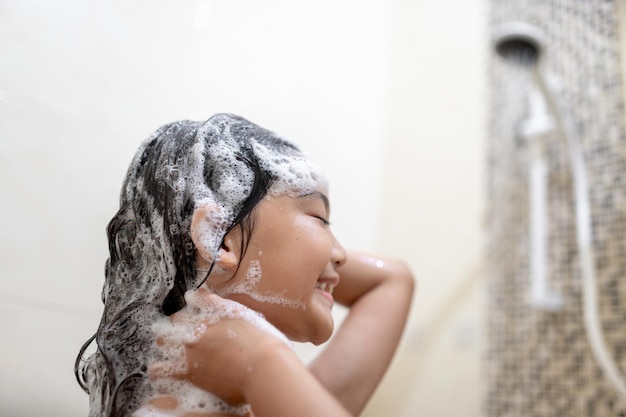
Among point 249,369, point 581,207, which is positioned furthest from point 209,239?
point 581,207

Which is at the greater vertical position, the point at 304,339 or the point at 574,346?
the point at 304,339

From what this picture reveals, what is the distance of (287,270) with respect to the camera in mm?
606

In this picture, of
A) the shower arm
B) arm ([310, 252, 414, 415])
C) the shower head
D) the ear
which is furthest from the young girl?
the shower head

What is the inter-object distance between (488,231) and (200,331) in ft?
3.61

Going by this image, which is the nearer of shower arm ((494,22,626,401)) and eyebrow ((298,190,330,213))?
eyebrow ((298,190,330,213))

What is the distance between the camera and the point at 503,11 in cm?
162

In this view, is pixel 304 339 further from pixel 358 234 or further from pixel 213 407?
pixel 358 234

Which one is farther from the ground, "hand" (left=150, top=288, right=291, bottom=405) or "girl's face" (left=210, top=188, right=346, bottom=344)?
"girl's face" (left=210, top=188, right=346, bottom=344)

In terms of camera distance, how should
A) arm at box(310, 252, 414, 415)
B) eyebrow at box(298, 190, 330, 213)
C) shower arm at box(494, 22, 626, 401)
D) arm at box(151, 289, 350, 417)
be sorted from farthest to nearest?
shower arm at box(494, 22, 626, 401) < arm at box(310, 252, 414, 415) < eyebrow at box(298, 190, 330, 213) < arm at box(151, 289, 350, 417)

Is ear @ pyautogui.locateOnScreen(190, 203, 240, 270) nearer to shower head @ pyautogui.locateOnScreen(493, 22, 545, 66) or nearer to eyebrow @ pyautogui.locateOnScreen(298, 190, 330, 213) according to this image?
eyebrow @ pyautogui.locateOnScreen(298, 190, 330, 213)

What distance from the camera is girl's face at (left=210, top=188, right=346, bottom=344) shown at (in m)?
0.60

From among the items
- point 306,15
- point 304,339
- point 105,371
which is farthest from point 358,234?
point 105,371

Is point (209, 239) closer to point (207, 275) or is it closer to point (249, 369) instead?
point (207, 275)

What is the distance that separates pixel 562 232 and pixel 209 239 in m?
1.05
